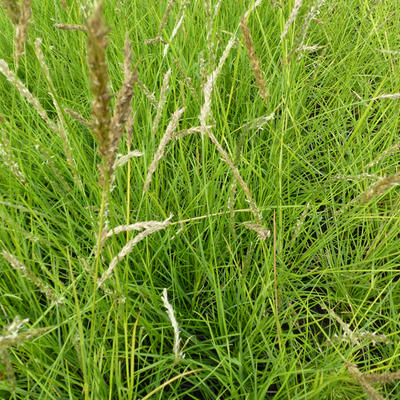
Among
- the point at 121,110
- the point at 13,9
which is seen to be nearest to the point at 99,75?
the point at 121,110

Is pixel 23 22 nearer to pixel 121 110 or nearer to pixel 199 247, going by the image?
pixel 121 110

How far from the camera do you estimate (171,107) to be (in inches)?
69.3

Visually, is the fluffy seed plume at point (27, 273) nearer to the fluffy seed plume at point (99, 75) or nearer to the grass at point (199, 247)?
the grass at point (199, 247)

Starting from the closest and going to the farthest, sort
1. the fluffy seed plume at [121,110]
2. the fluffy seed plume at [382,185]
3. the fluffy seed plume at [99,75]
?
the fluffy seed plume at [99,75] → the fluffy seed plume at [121,110] → the fluffy seed plume at [382,185]

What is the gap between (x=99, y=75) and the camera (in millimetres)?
436

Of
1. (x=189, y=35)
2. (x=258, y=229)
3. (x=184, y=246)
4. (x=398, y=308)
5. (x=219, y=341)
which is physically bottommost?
(x=398, y=308)

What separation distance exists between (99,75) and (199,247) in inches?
34.0

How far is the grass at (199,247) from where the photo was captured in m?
0.90

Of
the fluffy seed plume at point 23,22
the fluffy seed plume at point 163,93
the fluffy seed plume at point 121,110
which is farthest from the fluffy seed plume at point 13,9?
the fluffy seed plume at point 121,110

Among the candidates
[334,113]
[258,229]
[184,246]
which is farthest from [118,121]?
[334,113]

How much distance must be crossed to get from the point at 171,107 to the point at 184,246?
793 mm

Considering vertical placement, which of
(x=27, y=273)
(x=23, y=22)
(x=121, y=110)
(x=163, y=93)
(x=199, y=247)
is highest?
(x=23, y=22)

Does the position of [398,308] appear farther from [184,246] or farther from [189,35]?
[189,35]

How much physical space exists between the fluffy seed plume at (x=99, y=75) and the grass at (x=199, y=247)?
2 centimetres
